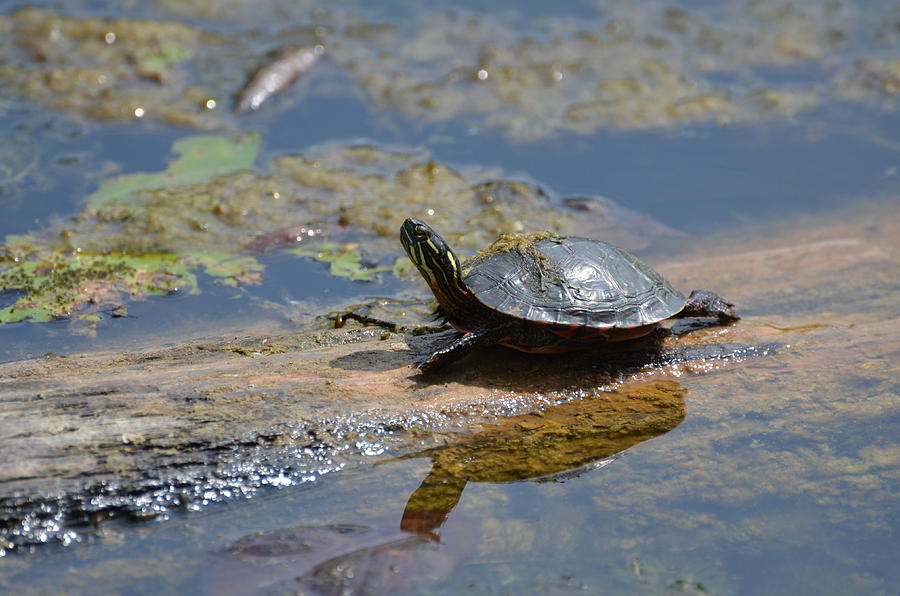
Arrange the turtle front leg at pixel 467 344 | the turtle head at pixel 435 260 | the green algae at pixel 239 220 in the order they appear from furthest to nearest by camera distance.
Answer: the green algae at pixel 239 220
the turtle head at pixel 435 260
the turtle front leg at pixel 467 344

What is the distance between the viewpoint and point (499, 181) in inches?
292

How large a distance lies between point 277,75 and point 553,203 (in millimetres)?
3280

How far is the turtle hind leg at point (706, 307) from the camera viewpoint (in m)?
4.64

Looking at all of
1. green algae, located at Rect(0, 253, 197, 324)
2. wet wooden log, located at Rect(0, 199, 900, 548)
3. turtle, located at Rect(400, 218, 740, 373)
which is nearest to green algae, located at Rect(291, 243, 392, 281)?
green algae, located at Rect(0, 253, 197, 324)

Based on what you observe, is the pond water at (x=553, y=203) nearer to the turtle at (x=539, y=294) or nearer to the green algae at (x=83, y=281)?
the green algae at (x=83, y=281)

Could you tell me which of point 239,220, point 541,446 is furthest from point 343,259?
point 541,446

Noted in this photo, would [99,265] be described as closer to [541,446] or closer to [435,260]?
[435,260]

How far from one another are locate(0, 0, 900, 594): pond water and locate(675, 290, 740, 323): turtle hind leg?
1.05 ft

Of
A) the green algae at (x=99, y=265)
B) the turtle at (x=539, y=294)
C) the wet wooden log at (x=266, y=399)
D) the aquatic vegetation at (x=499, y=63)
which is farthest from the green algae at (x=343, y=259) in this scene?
the aquatic vegetation at (x=499, y=63)

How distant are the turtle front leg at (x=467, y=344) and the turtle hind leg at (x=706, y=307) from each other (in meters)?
1.07

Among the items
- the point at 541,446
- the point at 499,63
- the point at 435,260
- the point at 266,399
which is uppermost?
the point at 499,63

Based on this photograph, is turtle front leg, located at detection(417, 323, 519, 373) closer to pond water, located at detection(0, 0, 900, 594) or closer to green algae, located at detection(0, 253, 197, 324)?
pond water, located at detection(0, 0, 900, 594)

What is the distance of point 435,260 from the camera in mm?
4203

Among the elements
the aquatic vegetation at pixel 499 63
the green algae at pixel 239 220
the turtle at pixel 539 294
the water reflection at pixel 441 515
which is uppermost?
the aquatic vegetation at pixel 499 63
